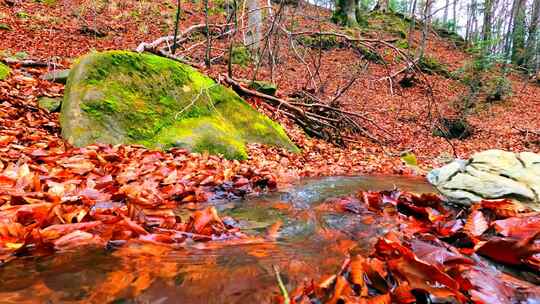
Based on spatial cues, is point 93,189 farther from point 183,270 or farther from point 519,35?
point 519,35

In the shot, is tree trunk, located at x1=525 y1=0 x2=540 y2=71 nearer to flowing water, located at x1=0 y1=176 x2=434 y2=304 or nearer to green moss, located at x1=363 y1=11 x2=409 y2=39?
green moss, located at x1=363 y1=11 x2=409 y2=39

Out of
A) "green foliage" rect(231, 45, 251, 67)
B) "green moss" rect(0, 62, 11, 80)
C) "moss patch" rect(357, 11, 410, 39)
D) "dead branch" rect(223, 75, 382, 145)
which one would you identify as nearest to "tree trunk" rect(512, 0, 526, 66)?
"moss patch" rect(357, 11, 410, 39)

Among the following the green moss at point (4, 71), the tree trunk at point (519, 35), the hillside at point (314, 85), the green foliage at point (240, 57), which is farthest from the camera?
the tree trunk at point (519, 35)

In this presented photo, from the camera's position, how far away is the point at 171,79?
5.52m

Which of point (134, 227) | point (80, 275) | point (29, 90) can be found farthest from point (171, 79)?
point (80, 275)

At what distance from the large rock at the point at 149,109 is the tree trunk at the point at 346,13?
1574 centimetres

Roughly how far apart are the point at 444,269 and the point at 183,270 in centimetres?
94

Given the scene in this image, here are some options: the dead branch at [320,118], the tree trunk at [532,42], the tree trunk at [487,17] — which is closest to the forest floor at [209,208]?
the dead branch at [320,118]

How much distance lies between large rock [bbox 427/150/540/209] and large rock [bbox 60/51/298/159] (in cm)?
278

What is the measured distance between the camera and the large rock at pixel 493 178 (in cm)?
255

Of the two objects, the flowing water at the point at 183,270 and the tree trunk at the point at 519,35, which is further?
the tree trunk at the point at 519,35

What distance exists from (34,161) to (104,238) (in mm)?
1818

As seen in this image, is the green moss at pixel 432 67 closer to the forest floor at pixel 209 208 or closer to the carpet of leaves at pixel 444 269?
the forest floor at pixel 209 208

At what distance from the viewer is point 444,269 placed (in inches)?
47.4
